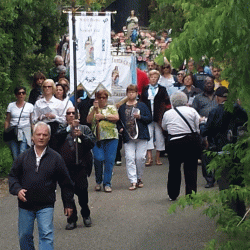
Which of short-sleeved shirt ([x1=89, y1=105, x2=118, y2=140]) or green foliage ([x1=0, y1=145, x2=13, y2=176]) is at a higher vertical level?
short-sleeved shirt ([x1=89, y1=105, x2=118, y2=140])

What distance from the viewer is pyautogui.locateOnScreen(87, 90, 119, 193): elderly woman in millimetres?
13508

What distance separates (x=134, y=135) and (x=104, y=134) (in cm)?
66

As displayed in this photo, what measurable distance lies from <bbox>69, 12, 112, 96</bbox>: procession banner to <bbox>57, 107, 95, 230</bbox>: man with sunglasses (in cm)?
358

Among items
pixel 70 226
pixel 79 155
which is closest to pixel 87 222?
pixel 70 226

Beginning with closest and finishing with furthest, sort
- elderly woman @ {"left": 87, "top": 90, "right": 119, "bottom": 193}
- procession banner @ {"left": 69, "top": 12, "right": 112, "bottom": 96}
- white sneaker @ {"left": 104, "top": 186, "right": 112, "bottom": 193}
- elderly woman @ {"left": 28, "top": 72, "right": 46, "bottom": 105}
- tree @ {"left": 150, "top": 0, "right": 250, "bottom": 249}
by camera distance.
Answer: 1. tree @ {"left": 150, "top": 0, "right": 250, "bottom": 249}
2. elderly woman @ {"left": 87, "top": 90, "right": 119, "bottom": 193}
3. white sneaker @ {"left": 104, "top": 186, "right": 112, "bottom": 193}
4. procession banner @ {"left": 69, "top": 12, "right": 112, "bottom": 96}
5. elderly woman @ {"left": 28, "top": 72, "right": 46, "bottom": 105}

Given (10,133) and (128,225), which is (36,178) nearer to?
(128,225)

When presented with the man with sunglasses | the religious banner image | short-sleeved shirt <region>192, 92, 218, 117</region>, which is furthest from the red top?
the man with sunglasses

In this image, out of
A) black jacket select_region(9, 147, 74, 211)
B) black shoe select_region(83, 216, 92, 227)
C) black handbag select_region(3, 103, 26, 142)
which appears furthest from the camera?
black handbag select_region(3, 103, 26, 142)

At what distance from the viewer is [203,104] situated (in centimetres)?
1530

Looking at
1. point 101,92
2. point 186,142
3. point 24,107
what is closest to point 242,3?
point 186,142

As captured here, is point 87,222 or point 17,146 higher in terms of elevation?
point 17,146

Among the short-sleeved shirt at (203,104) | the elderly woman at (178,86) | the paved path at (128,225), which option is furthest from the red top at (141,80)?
the paved path at (128,225)

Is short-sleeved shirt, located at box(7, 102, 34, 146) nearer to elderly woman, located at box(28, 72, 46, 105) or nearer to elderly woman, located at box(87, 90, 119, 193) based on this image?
elderly woman, located at box(28, 72, 46, 105)

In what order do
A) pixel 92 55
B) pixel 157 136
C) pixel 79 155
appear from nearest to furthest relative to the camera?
pixel 79 155, pixel 92 55, pixel 157 136
